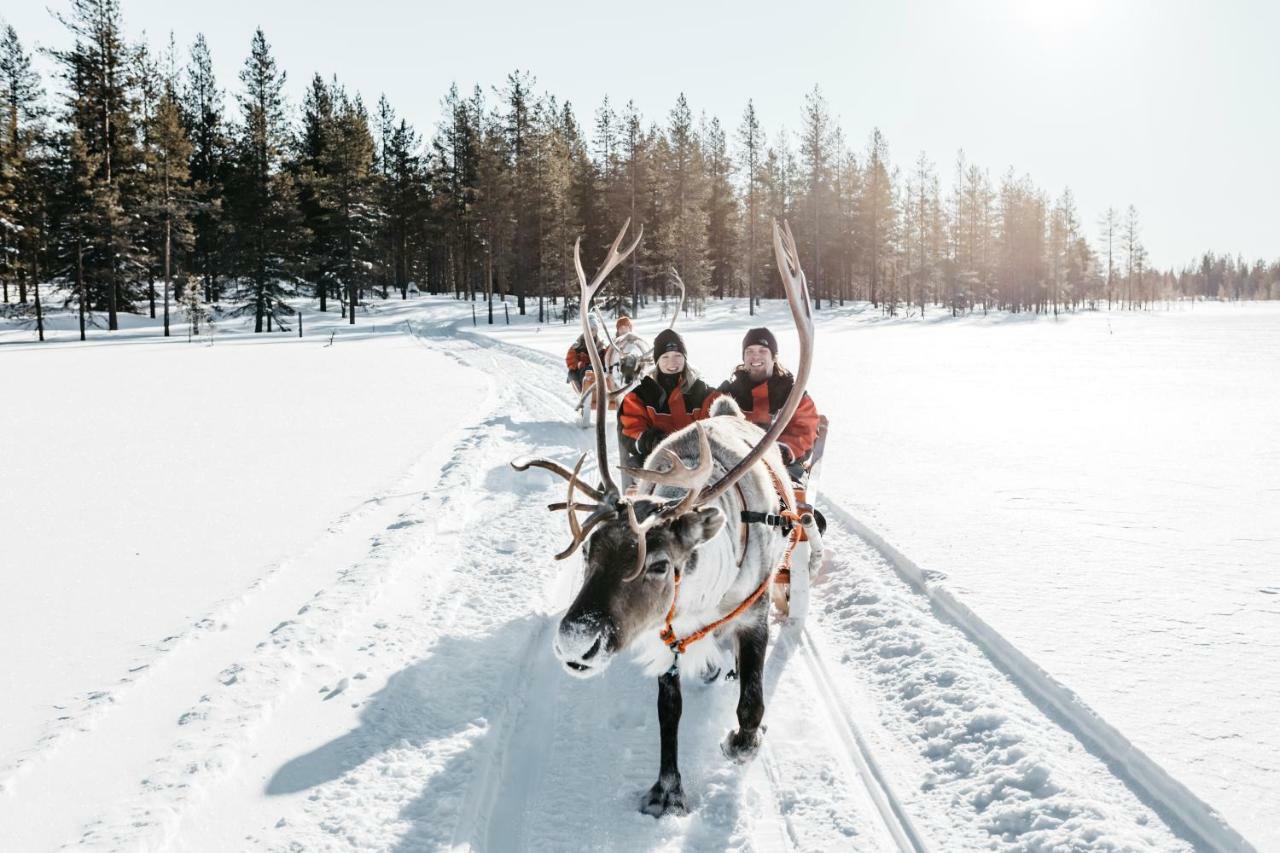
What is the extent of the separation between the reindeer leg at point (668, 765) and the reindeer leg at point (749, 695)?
14.8 inches

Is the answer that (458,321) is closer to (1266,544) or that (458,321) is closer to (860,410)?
(860,410)

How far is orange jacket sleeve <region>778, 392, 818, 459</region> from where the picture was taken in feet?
18.0

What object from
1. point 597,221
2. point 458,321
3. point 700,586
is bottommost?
point 700,586

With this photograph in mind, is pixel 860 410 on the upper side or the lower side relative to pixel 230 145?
lower

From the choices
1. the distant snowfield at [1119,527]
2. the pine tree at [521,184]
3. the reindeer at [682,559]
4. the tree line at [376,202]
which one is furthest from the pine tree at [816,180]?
Answer: the reindeer at [682,559]

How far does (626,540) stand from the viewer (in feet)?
9.71

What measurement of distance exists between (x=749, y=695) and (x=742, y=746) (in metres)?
0.27

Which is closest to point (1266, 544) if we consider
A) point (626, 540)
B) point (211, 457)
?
point (626, 540)

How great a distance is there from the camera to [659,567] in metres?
3.02

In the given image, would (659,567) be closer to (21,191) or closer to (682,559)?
(682,559)

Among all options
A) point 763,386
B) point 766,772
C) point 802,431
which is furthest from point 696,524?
point 763,386

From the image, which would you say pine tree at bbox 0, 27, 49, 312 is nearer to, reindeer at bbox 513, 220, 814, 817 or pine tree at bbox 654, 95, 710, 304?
pine tree at bbox 654, 95, 710, 304

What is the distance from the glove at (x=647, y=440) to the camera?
594cm

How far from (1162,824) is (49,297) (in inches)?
2474
